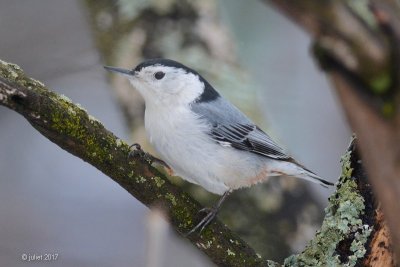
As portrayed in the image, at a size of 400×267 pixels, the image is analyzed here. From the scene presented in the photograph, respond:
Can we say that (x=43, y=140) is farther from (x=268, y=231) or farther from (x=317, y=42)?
(x=317, y=42)

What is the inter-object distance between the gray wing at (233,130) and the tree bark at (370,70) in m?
Answer: 1.60

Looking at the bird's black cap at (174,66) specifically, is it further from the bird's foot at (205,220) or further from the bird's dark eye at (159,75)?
the bird's foot at (205,220)

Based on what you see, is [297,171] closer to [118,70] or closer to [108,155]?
[118,70]

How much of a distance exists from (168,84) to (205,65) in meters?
0.65

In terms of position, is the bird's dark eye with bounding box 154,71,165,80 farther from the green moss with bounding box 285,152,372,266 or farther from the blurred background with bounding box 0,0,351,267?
the green moss with bounding box 285,152,372,266

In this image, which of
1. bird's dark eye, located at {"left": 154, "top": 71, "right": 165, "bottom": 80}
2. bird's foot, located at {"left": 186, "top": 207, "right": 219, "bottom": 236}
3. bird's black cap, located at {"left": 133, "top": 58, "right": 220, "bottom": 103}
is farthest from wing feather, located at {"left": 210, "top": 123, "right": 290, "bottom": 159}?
bird's foot, located at {"left": 186, "top": 207, "right": 219, "bottom": 236}

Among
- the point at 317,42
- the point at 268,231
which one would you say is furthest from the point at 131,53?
the point at 317,42

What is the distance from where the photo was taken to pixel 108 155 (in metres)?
1.78

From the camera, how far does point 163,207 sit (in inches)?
74.5

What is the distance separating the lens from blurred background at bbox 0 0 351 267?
3.09 metres

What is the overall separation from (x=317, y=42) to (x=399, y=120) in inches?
5.1

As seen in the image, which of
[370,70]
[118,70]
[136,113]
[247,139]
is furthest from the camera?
[136,113]

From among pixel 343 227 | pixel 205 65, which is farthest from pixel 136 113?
pixel 343 227

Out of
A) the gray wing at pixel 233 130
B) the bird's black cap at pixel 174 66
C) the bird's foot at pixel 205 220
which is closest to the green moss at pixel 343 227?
the bird's foot at pixel 205 220
